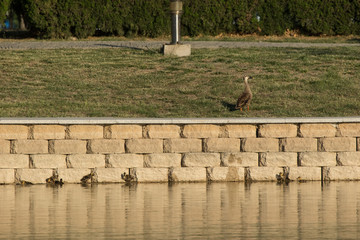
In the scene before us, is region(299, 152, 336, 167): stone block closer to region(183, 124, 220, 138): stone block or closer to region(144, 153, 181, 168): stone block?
region(183, 124, 220, 138): stone block

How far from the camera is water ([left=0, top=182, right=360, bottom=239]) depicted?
319 inches

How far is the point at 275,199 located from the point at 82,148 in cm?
326

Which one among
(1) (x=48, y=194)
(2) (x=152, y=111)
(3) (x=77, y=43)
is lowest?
(1) (x=48, y=194)

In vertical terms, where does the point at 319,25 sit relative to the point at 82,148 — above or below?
above

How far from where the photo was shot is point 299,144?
39.7 ft

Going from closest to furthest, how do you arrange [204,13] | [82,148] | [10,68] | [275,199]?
[275,199], [82,148], [10,68], [204,13]

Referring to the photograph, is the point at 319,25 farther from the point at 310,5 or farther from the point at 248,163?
the point at 248,163

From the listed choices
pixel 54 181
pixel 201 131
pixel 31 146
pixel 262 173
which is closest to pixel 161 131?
pixel 201 131

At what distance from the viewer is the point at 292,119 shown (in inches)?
471

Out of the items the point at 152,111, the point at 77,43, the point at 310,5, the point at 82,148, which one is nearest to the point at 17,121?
the point at 82,148

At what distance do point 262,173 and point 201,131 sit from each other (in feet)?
3.89

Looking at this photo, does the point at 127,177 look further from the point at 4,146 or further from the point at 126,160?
the point at 4,146

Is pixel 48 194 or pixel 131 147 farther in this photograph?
pixel 131 147

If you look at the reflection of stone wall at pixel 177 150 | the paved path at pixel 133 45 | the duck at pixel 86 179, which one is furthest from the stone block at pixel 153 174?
the paved path at pixel 133 45
